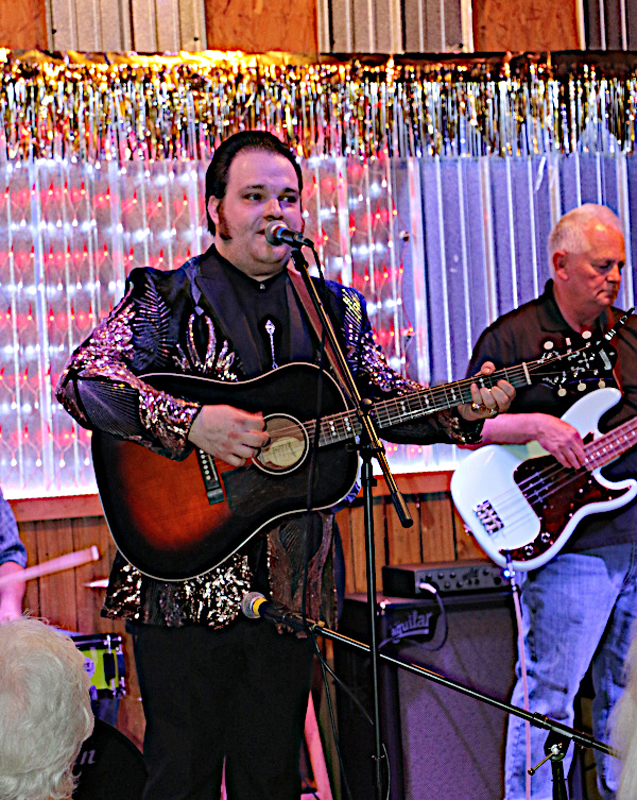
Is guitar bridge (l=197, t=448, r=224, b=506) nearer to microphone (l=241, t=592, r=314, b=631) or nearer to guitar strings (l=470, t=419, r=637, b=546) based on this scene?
microphone (l=241, t=592, r=314, b=631)

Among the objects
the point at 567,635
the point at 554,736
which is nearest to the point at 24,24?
the point at 567,635

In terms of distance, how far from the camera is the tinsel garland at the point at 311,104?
3.52 metres

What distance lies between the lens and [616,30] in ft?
13.2

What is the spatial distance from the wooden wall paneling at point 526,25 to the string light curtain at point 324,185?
0.28 meters

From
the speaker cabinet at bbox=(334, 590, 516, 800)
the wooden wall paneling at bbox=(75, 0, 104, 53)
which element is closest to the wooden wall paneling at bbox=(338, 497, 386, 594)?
the speaker cabinet at bbox=(334, 590, 516, 800)

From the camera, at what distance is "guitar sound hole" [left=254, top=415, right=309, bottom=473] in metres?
2.64

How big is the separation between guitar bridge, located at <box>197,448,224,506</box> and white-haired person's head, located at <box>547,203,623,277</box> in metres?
1.46

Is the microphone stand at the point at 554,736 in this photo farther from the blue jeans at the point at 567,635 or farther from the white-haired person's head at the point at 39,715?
the blue jeans at the point at 567,635

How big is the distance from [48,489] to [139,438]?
117cm

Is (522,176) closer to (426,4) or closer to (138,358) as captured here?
(426,4)

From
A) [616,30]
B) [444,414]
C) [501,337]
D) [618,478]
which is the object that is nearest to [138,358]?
[444,414]

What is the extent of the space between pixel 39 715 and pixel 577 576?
84.1 inches

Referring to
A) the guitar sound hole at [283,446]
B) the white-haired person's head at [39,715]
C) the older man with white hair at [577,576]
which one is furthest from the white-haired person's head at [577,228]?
the white-haired person's head at [39,715]

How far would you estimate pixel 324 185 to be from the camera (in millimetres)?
3879
